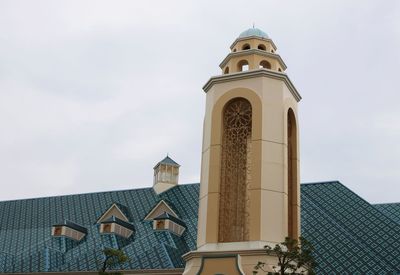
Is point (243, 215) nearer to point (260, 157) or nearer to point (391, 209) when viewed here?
point (260, 157)

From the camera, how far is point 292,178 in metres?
20.3

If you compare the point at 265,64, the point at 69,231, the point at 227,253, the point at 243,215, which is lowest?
the point at 227,253

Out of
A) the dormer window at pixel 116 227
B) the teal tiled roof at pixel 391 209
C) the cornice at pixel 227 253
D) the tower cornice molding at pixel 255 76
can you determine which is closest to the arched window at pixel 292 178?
the tower cornice molding at pixel 255 76

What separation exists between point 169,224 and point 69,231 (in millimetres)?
5640

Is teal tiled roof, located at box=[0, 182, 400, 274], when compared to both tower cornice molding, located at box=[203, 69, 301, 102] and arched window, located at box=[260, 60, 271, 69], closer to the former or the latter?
tower cornice molding, located at box=[203, 69, 301, 102]

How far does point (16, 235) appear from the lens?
3228 cm

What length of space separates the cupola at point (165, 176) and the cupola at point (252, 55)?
12266 millimetres

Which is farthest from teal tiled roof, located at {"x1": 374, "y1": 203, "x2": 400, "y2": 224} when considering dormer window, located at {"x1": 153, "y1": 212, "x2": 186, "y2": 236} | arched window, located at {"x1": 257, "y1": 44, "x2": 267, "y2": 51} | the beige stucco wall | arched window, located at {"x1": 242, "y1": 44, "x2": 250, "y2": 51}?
arched window, located at {"x1": 242, "y1": 44, "x2": 250, "y2": 51}

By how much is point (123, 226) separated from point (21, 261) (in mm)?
5025

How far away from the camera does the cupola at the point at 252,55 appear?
21.0 m

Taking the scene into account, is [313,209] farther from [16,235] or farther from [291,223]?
[16,235]

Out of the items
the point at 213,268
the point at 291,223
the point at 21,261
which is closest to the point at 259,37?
the point at 291,223

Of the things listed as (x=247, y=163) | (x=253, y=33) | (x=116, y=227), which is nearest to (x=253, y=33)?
(x=253, y=33)

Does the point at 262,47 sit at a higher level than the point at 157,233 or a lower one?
higher
